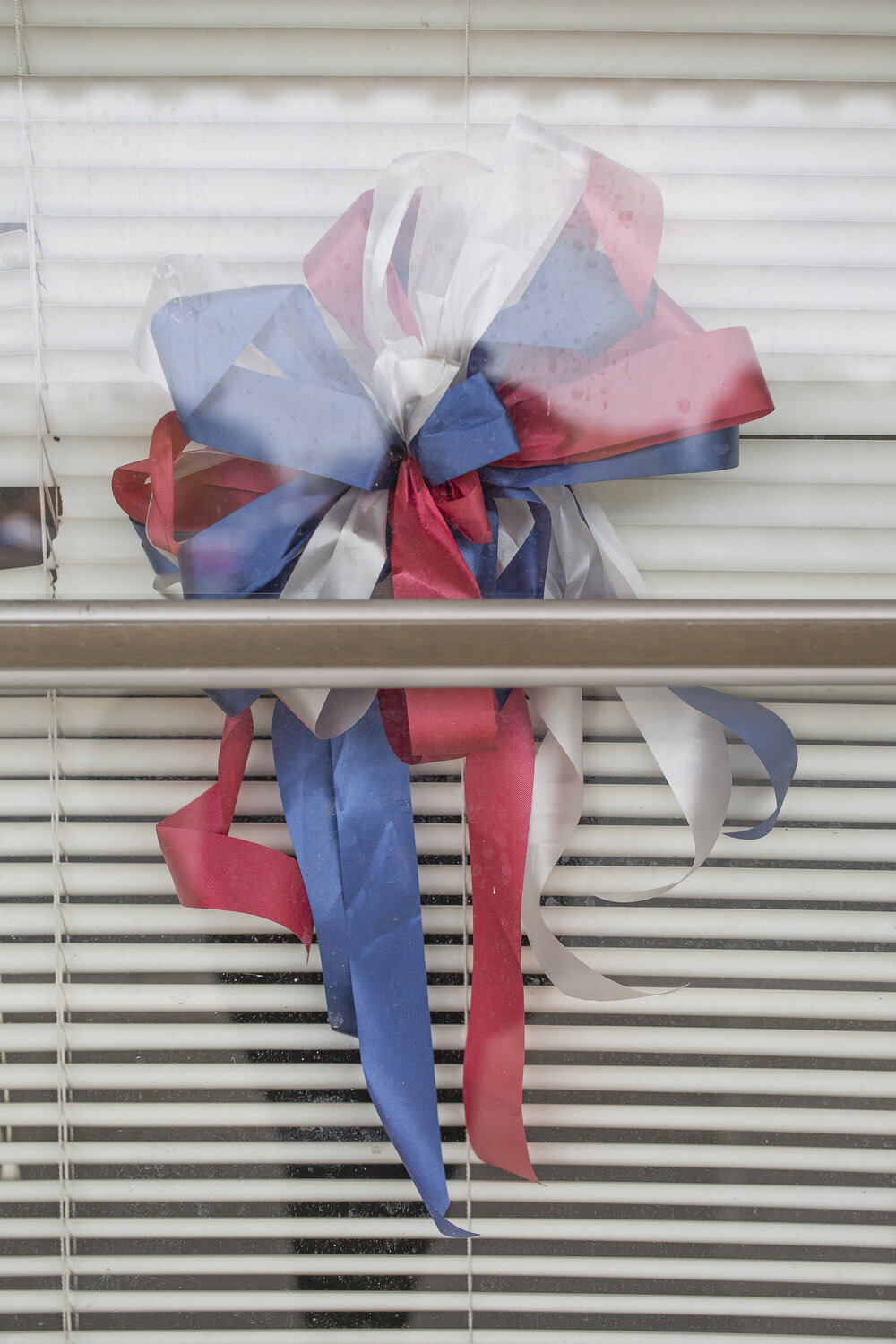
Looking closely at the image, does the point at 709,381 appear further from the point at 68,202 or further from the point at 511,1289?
the point at 511,1289

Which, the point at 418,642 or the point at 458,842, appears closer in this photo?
the point at 418,642

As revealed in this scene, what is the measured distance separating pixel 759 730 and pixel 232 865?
0.32m

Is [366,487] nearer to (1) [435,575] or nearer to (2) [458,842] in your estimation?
(1) [435,575]

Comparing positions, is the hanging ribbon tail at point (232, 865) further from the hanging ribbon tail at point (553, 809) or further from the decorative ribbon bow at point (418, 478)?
the hanging ribbon tail at point (553, 809)

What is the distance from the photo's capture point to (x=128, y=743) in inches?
20.0

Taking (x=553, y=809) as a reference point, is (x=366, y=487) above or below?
above

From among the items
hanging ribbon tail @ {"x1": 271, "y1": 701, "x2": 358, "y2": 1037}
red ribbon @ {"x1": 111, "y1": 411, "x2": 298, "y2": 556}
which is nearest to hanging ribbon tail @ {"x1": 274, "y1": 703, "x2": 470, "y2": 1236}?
hanging ribbon tail @ {"x1": 271, "y1": 701, "x2": 358, "y2": 1037}

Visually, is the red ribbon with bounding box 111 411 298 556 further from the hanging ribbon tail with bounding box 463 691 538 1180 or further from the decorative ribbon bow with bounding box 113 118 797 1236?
the hanging ribbon tail with bounding box 463 691 538 1180

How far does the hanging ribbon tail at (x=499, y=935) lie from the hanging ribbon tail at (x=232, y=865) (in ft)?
0.35

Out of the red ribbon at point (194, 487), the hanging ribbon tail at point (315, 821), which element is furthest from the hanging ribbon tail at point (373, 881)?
the red ribbon at point (194, 487)

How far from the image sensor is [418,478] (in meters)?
0.45

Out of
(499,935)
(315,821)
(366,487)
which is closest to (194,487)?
(366,487)

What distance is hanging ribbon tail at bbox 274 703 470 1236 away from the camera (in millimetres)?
474

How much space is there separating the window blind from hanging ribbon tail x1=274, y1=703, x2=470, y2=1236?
0.03 metres
